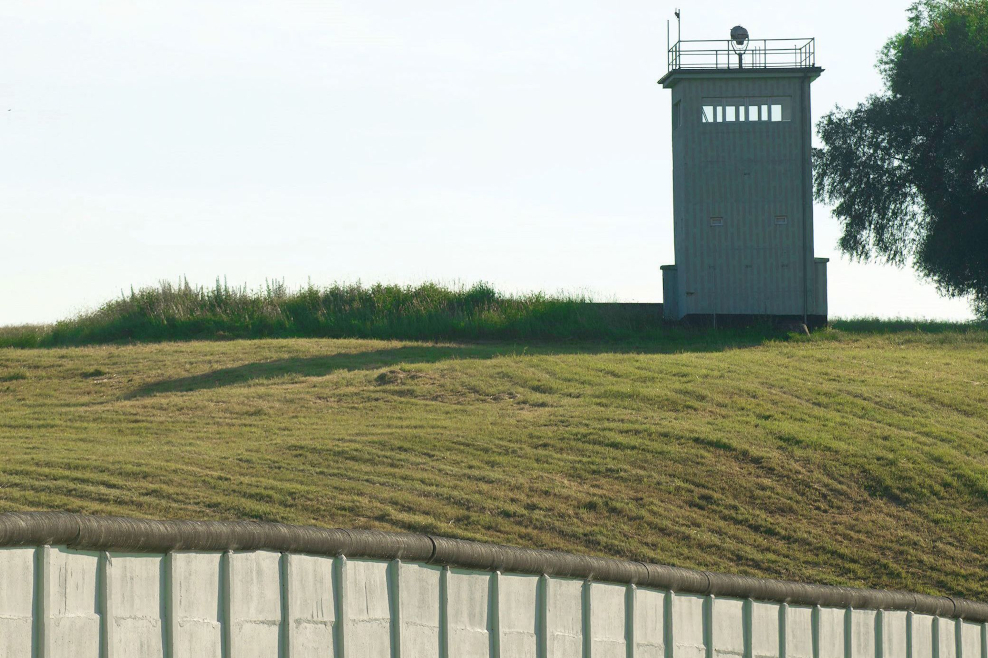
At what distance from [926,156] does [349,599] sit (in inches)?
1659

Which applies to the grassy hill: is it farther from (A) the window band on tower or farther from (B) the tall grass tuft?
(A) the window band on tower

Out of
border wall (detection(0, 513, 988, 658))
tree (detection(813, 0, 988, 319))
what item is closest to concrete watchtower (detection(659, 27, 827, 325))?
tree (detection(813, 0, 988, 319))

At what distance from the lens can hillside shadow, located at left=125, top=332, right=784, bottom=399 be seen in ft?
78.5

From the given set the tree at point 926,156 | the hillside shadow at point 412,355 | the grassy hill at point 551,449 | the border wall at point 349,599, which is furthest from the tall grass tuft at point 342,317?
the border wall at point 349,599

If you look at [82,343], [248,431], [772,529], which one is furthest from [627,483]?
[82,343]

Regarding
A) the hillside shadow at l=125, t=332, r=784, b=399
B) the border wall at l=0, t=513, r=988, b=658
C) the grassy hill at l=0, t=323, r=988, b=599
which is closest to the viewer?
the border wall at l=0, t=513, r=988, b=658

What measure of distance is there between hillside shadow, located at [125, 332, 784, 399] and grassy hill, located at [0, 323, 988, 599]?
0.47 ft

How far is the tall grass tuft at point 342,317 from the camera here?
32.5 meters

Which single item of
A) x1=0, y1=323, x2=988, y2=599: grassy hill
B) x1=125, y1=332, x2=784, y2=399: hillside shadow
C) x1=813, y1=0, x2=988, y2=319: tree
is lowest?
x1=0, y1=323, x2=988, y2=599: grassy hill

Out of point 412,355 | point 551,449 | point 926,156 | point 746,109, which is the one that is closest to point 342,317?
point 412,355

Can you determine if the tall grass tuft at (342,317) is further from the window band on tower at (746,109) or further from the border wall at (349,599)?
the border wall at (349,599)

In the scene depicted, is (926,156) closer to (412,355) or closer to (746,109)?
(746,109)

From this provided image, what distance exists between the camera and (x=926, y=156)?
43.4m

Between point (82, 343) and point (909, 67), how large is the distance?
31031mm
